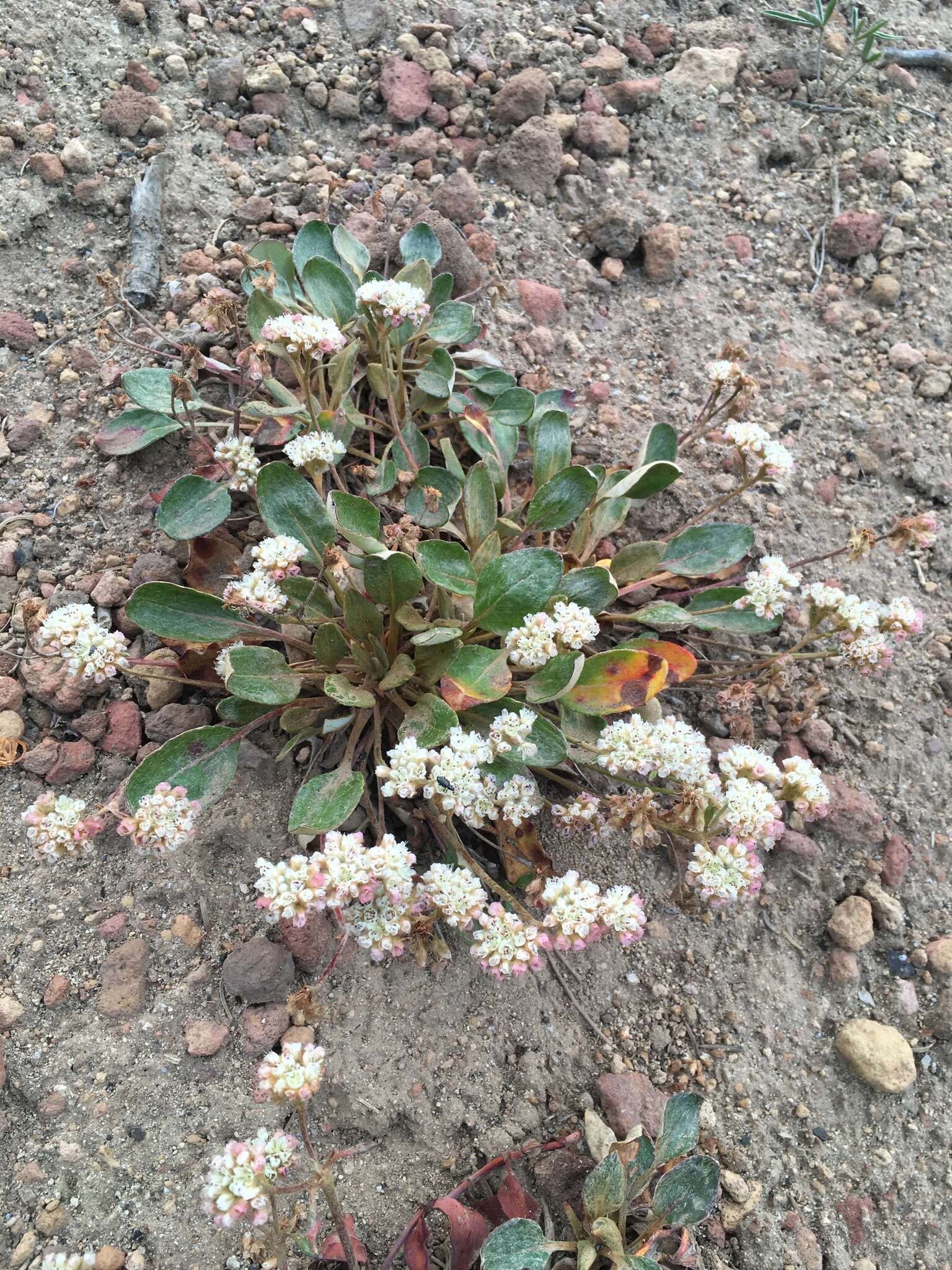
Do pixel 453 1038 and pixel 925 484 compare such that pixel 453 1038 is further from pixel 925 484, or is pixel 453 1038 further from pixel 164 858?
pixel 925 484

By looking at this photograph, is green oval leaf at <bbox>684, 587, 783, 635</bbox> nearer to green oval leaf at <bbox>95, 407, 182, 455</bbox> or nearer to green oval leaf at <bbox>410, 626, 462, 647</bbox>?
green oval leaf at <bbox>410, 626, 462, 647</bbox>

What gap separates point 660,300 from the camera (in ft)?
10.8

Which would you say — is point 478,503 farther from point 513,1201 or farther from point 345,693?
point 513,1201

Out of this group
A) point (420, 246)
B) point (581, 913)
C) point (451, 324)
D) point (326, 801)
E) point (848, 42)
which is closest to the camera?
point (581, 913)

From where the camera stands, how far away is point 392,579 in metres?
2.15

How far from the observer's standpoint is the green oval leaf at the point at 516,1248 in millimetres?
1687

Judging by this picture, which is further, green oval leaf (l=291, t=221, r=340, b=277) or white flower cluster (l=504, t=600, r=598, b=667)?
green oval leaf (l=291, t=221, r=340, b=277)

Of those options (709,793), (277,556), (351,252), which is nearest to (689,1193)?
(709,793)

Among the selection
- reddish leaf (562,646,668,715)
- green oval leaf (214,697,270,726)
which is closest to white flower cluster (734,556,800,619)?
reddish leaf (562,646,668,715)

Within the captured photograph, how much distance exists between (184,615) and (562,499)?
3.44ft

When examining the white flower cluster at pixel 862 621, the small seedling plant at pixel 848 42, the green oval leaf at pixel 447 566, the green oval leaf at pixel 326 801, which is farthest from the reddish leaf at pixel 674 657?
the small seedling plant at pixel 848 42

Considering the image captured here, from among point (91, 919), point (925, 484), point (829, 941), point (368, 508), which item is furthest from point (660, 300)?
point (91, 919)

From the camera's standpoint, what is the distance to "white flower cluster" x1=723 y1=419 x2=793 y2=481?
241 cm

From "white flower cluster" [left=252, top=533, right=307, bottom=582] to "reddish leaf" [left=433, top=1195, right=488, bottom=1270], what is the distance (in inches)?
54.1
